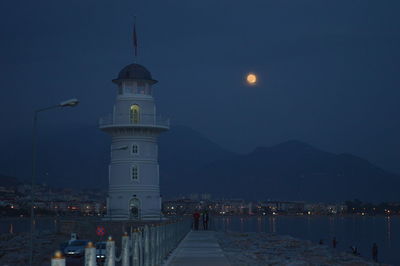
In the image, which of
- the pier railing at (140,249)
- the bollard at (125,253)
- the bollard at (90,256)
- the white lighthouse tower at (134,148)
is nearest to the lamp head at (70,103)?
the pier railing at (140,249)

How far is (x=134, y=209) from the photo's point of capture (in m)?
47.8

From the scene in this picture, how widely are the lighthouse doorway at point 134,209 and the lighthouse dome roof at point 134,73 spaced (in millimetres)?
8931

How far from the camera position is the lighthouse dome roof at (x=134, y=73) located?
49.5 m

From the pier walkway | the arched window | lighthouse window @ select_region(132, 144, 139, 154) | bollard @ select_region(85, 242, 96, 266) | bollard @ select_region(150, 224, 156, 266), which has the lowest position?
the pier walkway

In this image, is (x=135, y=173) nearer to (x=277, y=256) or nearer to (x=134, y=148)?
(x=134, y=148)

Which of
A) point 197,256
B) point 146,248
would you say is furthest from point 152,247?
point 197,256

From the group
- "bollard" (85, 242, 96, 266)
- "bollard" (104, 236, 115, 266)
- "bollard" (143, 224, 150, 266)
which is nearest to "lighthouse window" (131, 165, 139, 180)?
"bollard" (143, 224, 150, 266)

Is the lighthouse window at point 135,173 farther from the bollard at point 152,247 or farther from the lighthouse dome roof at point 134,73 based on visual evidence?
the bollard at point 152,247

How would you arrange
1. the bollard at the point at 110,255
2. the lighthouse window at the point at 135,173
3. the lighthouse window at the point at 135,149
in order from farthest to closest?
the lighthouse window at the point at 135,149, the lighthouse window at the point at 135,173, the bollard at the point at 110,255

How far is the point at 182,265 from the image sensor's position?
22.1 m

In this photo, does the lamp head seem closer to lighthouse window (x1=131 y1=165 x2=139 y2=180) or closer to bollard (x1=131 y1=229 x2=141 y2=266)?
bollard (x1=131 y1=229 x2=141 y2=266)

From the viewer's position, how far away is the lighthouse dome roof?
49531 millimetres

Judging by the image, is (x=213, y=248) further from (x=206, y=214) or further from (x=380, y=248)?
(x=380, y=248)

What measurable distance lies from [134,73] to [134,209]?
10006mm
